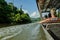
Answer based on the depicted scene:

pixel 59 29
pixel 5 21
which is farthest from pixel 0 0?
pixel 59 29

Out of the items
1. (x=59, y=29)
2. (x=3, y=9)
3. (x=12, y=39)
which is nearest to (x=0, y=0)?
(x=3, y=9)

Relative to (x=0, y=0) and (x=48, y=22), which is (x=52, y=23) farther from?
(x=0, y=0)

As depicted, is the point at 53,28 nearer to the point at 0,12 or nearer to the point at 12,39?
the point at 12,39

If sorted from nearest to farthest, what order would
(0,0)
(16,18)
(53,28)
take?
(53,28) → (0,0) → (16,18)

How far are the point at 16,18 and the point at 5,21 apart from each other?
15.1 meters

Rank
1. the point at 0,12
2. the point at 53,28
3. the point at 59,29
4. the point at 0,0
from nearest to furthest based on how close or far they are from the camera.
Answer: the point at 53,28 < the point at 59,29 < the point at 0,12 < the point at 0,0

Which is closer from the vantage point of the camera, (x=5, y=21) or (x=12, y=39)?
(x=12, y=39)

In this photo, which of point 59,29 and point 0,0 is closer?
point 59,29

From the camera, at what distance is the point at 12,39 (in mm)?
4086

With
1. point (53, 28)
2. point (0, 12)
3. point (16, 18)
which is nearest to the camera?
point (53, 28)

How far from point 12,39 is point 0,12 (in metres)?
45.0

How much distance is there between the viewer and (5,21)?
50.2m

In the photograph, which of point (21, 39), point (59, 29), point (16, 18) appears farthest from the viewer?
point (16, 18)

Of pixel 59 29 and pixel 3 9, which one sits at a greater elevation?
pixel 3 9
